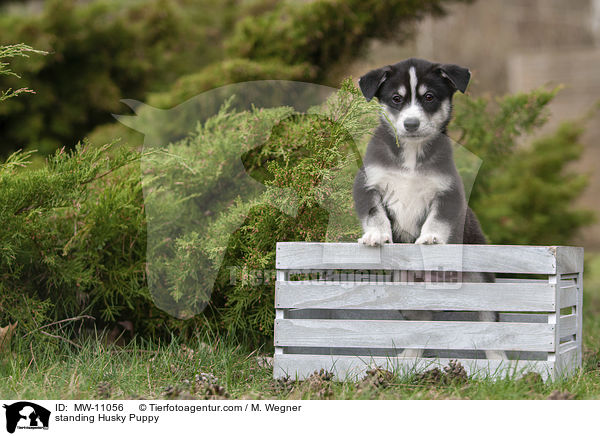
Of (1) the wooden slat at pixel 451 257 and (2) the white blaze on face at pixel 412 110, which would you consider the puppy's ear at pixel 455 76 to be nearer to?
(2) the white blaze on face at pixel 412 110

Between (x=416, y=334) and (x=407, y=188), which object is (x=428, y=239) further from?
(x=416, y=334)

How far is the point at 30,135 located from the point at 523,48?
8211 millimetres

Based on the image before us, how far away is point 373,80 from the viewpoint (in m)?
2.32

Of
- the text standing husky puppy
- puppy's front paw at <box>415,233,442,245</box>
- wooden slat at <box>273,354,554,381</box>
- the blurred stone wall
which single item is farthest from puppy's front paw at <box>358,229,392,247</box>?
the blurred stone wall

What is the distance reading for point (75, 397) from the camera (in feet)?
6.89

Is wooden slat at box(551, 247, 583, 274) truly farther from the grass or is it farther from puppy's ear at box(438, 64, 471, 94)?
puppy's ear at box(438, 64, 471, 94)

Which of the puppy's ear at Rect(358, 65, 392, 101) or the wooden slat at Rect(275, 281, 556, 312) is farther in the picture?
the puppy's ear at Rect(358, 65, 392, 101)

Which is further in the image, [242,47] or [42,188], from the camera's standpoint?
→ [242,47]

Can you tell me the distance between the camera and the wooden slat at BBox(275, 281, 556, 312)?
7.24 ft

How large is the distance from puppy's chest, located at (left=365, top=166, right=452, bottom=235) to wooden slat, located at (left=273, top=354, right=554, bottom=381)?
54 cm
